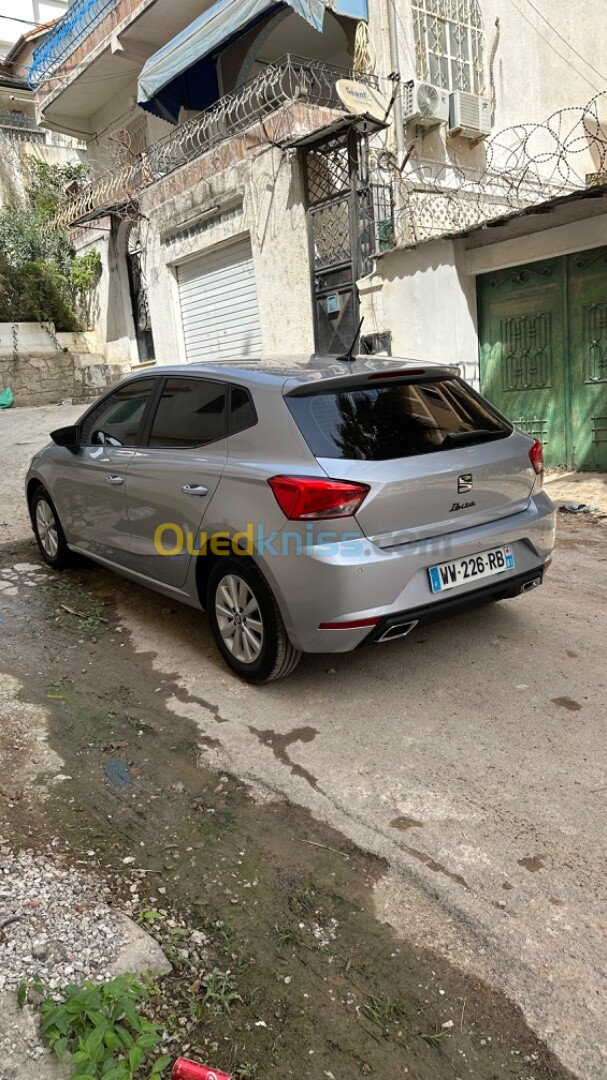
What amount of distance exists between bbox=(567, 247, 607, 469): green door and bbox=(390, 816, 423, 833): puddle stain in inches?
263

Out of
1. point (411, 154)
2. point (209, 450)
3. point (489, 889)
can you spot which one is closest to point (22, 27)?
point (411, 154)

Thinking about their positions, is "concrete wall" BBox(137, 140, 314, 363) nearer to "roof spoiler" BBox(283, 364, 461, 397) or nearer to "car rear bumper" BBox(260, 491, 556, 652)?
"roof spoiler" BBox(283, 364, 461, 397)

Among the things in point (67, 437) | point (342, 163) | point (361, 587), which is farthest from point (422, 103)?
point (361, 587)

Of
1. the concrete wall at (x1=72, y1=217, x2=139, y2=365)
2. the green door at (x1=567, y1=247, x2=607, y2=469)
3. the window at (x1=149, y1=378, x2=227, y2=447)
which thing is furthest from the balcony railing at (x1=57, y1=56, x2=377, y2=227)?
the window at (x1=149, y1=378, x2=227, y2=447)

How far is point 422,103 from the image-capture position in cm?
1075

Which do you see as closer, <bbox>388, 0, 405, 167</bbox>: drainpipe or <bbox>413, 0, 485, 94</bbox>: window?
<bbox>388, 0, 405, 167</bbox>: drainpipe

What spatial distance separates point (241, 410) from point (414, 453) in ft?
3.09

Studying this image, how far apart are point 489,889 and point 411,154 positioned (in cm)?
1129

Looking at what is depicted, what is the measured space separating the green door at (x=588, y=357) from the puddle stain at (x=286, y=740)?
248 inches

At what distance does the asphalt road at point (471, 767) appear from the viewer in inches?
84.7

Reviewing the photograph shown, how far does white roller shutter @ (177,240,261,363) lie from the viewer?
12.8m

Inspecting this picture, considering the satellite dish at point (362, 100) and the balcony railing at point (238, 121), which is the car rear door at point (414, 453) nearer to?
the satellite dish at point (362, 100)

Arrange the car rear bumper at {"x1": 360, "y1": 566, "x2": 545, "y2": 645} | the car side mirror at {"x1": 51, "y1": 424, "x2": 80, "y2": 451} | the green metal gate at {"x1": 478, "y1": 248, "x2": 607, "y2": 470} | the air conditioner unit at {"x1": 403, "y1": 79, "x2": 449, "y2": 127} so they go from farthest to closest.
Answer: the air conditioner unit at {"x1": 403, "y1": 79, "x2": 449, "y2": 127} → the green metal gate at {"x1": 478, "y1": 248, "x2": 607, "y2": 470} → the car side mirror at {"x1": 51, "y1": 424, "x2": 80, "y2": 451} → the car rear bumper at {"x1": 360, "y1": 566, "x2": 545, "y2": 645}

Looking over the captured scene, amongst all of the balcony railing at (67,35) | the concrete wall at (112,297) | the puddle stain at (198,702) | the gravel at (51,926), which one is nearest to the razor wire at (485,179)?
the puddle stain at (198,702)
